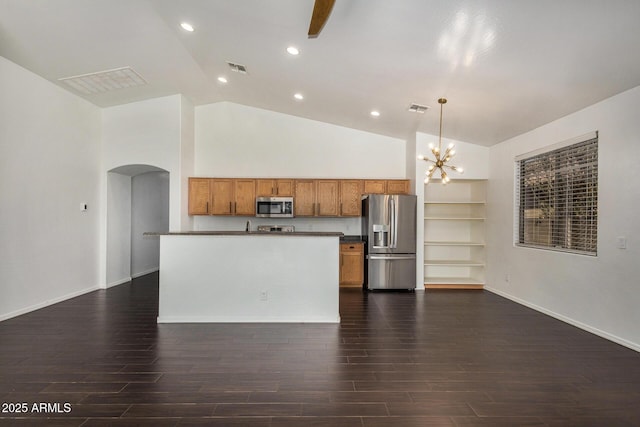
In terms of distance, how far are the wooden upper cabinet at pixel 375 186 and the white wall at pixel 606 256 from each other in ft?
7.92

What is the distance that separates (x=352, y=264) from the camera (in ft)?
19.8

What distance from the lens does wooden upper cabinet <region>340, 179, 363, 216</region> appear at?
20.6 feet

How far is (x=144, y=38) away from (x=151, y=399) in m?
3.93

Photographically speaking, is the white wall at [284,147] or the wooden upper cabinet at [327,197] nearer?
the wooden upper cabinet at [327,197]

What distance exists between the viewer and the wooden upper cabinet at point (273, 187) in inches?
246

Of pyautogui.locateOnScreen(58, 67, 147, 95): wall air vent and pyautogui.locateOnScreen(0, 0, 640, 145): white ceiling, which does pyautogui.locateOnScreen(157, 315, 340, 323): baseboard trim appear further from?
pyautogui.locateOnScreen(58, 67, 147, 95): wall air vent

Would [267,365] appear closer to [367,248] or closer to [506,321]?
[506,321]

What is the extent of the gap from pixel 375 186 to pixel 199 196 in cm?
336

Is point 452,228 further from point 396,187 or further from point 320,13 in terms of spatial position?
point 320,13

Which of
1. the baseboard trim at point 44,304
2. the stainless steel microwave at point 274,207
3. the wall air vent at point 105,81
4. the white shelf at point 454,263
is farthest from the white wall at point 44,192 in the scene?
the white shelf at point 454,263

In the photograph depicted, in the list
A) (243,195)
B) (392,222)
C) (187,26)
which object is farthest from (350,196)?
(187,26)

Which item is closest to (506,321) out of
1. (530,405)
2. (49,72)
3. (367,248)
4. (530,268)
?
(530,268)

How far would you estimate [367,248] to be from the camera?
237 inches

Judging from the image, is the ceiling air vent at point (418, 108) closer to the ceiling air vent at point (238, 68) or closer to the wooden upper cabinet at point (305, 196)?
the wooden upper cabinet at point (305, 196)
